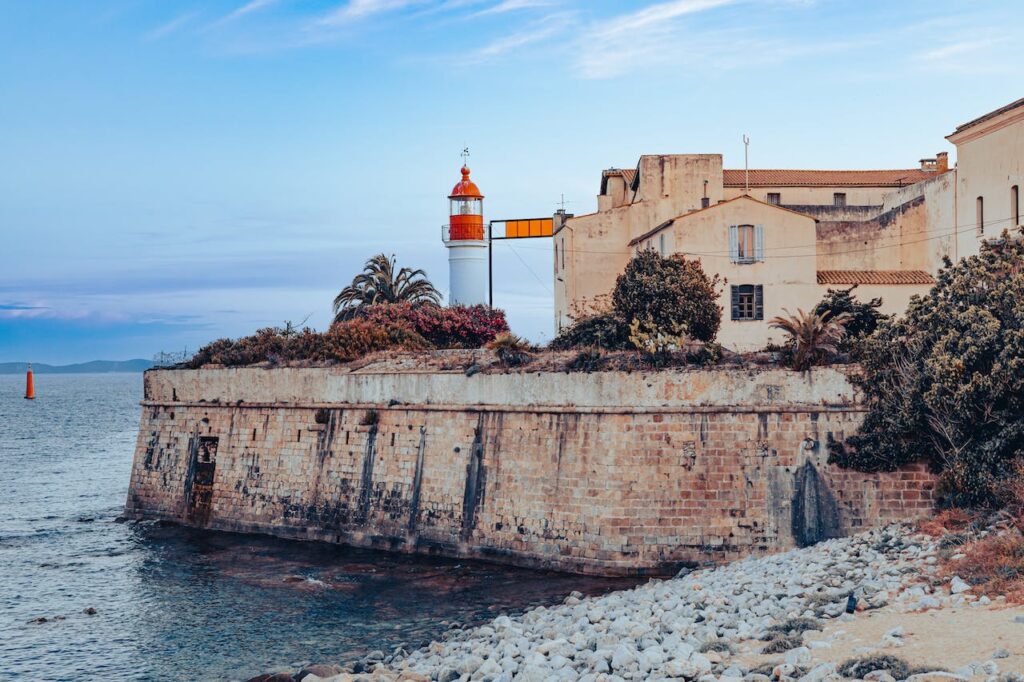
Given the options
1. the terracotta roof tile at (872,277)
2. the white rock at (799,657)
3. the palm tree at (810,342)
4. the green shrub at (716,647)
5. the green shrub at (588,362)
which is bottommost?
the green shrub at (716,647)

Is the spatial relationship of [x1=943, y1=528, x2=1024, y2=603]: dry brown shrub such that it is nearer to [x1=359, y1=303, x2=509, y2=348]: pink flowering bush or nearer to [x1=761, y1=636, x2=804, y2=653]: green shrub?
[x1=761, y1=636, x2=804, y2=653]: green shrub

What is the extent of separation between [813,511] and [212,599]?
11216 millimetres

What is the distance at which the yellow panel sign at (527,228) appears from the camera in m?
41.9

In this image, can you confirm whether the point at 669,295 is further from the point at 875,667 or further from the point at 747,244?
the point at 875,667

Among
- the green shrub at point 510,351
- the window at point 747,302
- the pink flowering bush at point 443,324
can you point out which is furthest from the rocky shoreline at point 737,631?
the pink flowering bush at point 443,324

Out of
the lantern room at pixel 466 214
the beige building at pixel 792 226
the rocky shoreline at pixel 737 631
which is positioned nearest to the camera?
the rocky shoreline at pixel 737 631

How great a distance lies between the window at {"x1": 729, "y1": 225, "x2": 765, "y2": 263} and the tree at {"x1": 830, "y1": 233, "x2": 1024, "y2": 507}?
11263mm

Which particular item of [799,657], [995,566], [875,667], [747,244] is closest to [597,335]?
[747,244]

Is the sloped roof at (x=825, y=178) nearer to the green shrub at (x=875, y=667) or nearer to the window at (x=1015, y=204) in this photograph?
the window at (x=1015, y=204)

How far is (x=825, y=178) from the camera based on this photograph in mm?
37562

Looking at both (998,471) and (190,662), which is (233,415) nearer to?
(190,662)

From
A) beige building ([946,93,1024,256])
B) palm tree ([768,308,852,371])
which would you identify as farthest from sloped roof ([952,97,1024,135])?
palm tree ([768,308,852,371])

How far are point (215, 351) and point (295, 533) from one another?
274 inches

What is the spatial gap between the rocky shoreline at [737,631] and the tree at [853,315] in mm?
4016
